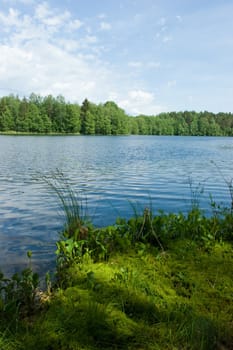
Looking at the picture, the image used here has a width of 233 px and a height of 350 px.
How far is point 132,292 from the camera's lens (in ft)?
9.64

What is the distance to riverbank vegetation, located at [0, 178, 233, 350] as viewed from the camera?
223cm

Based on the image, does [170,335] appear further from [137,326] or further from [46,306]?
[46,306]

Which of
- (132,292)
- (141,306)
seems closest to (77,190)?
(132,292)

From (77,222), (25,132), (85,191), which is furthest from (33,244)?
(25,132)

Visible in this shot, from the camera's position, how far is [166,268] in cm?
362

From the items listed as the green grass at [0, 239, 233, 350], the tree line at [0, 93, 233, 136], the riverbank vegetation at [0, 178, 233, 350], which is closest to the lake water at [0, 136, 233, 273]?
the riverbank vegetation at [0, 178, 233, 350]

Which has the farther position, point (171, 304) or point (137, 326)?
point (171, 304)

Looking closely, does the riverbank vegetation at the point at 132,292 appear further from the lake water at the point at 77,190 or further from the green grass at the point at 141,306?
the lake water at the point at 77,190

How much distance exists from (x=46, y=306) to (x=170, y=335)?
1365 millimetres

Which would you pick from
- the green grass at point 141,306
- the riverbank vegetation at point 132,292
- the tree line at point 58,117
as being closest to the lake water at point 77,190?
the riverbank vegetation at point 132,292

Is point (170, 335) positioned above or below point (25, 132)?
below

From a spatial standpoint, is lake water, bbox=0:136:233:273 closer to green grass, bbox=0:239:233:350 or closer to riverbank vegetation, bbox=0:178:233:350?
riverbank vegetation, bbox=0:178:233:350

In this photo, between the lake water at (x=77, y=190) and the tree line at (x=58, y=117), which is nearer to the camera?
the lake water at (x=77, y=190)

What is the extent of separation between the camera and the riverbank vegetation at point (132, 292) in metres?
2.23
